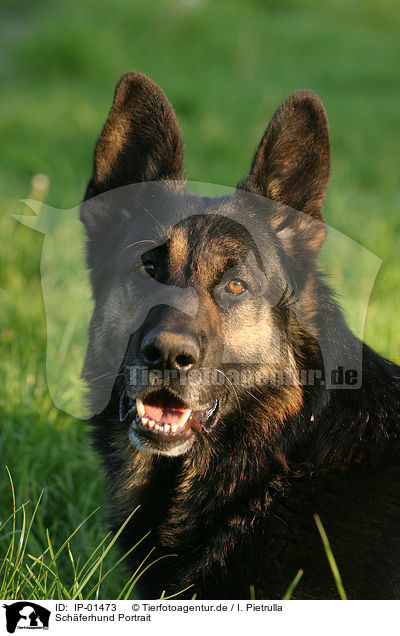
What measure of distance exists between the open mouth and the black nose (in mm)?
191

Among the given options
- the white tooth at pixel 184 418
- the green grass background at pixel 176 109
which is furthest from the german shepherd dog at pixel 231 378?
the green grass background at pixel 176 109

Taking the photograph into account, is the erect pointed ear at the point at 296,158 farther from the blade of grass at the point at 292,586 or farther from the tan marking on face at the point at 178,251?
the blade of grass at the point at 292,586

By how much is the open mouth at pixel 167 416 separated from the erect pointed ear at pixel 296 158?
103 centimetres

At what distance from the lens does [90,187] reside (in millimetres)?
3475

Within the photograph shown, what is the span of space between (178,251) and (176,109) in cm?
862

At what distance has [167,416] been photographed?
295 cm

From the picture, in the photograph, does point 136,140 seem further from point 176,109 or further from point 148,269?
point 176,109

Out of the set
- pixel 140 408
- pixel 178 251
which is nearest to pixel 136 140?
pixel 178 251

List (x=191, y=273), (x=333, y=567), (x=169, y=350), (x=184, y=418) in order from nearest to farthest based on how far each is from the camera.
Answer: (x=333, y=567)
(x=169, y=350)
(x=184, y=418)
(x=191, y=273)

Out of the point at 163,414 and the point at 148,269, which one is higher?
the point at 148,269

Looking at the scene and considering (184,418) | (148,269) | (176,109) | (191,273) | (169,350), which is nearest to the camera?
(169,350)

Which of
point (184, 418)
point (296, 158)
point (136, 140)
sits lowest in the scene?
point (184, 418)
